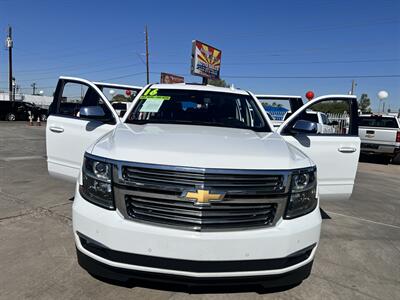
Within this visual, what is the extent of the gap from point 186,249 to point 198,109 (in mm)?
2139

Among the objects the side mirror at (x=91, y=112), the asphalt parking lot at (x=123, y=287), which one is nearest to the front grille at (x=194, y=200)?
the asphalt parking lot at (x=123, y=287)

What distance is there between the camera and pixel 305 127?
Result: 12.2ft

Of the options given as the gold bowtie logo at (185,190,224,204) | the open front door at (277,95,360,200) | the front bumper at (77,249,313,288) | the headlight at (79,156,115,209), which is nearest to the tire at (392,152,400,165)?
the open front door at (277,95,360,200)

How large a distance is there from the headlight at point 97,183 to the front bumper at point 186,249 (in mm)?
69

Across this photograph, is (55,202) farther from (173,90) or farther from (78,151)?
(173,90)

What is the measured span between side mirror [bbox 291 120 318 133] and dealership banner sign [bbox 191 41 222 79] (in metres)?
22.3

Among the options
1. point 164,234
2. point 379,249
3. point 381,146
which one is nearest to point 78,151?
point 164,234

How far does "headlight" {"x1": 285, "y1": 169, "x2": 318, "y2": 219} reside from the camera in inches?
96.3

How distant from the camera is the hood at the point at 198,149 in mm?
2342

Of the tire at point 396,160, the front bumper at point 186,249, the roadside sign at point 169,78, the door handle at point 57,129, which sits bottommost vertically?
the tire at point 396,160

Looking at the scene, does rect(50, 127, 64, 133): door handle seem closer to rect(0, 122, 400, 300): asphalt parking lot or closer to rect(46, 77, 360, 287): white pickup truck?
rect(0, 122, 400, 300): asphalt parking lot

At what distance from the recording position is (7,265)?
3186 millimetres

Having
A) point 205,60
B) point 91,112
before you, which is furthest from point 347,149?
point 205,60

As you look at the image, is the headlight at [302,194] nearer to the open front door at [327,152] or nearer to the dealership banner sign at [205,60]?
the open front door at [327,152]
